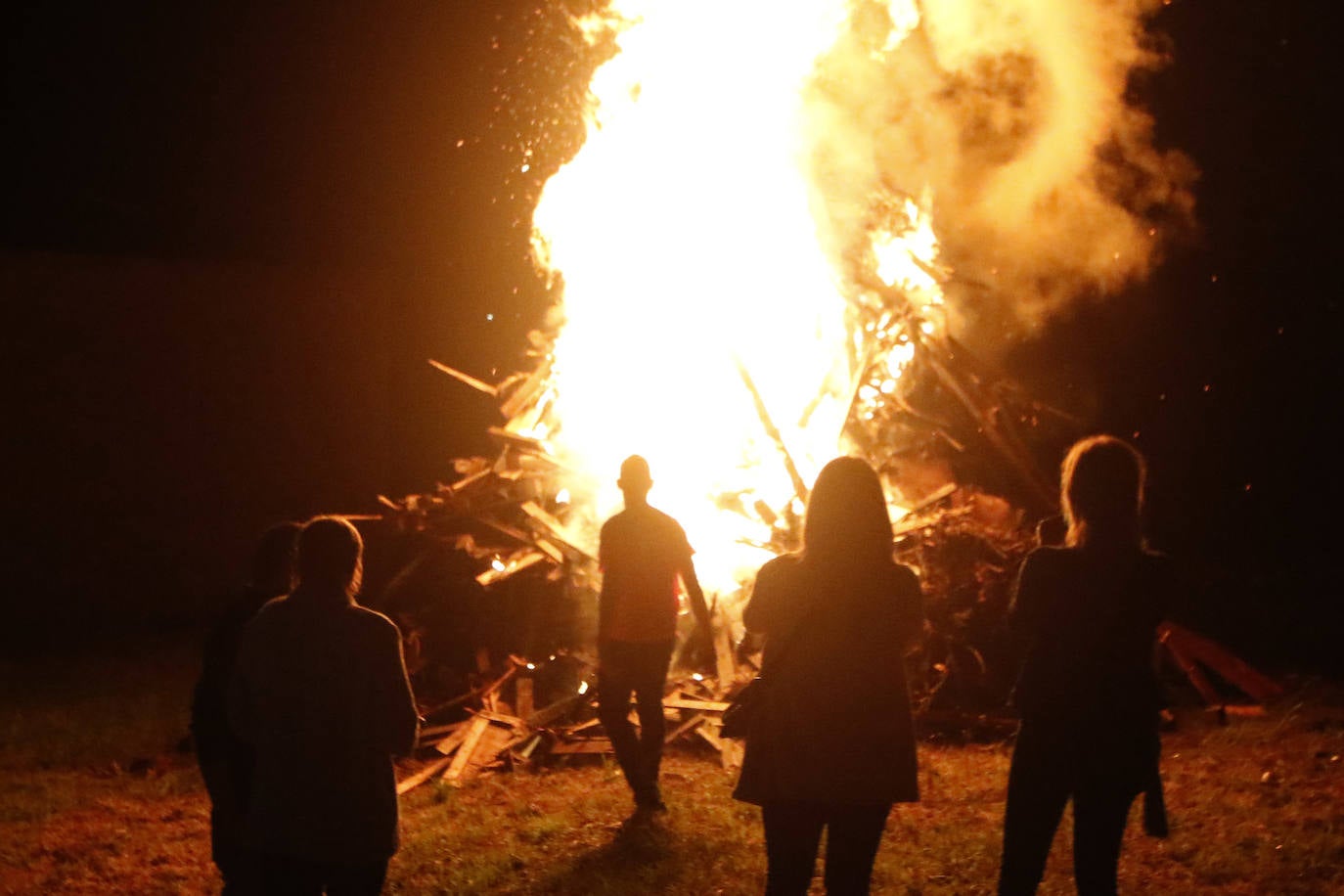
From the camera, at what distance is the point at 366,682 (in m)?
3.35

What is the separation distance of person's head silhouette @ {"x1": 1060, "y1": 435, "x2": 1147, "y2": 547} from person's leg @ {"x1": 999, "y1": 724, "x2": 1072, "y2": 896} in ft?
2.15

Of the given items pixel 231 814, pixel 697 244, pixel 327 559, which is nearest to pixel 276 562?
pixel 327 559

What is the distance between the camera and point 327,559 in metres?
3.39

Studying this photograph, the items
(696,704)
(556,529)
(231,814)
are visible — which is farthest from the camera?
(556,529)

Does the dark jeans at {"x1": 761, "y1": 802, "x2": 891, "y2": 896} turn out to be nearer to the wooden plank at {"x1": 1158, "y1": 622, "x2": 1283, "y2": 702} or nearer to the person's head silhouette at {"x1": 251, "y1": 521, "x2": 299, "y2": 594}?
the person's head silhouette at {"x1": 251, "y1": 521, "x2": 299, "y2": 594}

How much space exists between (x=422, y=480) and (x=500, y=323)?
262 centimetres

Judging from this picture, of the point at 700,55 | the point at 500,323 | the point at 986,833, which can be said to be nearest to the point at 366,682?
the point at 986,833

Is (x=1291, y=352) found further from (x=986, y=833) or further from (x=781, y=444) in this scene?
(x=986, y=833)

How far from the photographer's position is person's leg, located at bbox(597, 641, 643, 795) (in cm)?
606

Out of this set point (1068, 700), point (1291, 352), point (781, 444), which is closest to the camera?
point (1068, 700)

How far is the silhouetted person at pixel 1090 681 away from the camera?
3564mm

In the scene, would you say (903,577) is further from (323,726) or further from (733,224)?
(733,224)

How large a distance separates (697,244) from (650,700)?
5.59 m

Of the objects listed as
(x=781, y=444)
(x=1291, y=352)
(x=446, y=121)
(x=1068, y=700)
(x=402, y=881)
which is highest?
(x=446, y=121)
